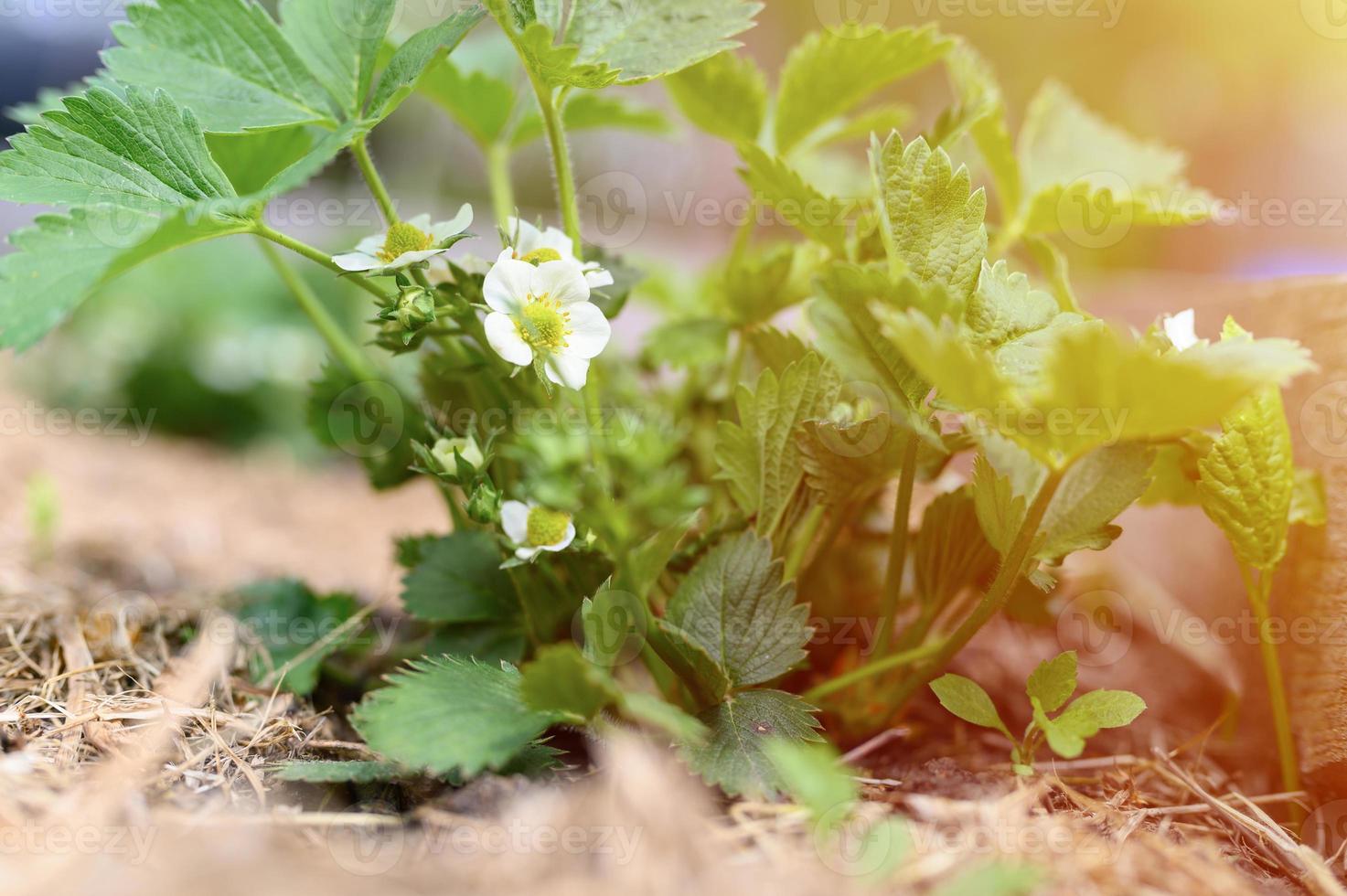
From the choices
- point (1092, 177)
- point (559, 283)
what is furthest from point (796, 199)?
point (1092, 177)

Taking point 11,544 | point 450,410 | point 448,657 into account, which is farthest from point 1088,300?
point 11,544

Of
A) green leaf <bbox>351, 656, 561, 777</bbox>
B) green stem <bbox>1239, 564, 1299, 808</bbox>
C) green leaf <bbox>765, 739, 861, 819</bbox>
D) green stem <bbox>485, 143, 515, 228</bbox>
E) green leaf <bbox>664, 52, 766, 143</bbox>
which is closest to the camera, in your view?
green leaf <bbox>765, 739, 861, 819</bbox>

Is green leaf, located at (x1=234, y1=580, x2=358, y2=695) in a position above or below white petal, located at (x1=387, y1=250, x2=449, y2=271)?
below

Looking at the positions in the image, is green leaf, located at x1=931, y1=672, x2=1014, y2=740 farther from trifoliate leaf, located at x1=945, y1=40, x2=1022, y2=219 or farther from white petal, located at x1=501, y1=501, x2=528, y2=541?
trifoliate leaf, located at x1=945, y1=40, x2=1022, y2=219

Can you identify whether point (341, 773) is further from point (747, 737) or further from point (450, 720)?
point (747, 737)

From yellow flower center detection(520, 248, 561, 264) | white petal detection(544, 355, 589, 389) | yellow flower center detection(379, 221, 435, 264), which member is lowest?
white petal detection(544, 355, 589, 389)

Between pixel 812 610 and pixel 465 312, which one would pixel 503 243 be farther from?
pixel 812 610

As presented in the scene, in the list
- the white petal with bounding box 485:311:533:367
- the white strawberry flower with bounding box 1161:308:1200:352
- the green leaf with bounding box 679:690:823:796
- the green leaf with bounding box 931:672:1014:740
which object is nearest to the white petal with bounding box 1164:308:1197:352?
the white strawberry flower with bounding box 1161:308:1200:352

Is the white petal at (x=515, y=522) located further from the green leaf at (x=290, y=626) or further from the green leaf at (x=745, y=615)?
the green leaf at (x=290, y=626)
